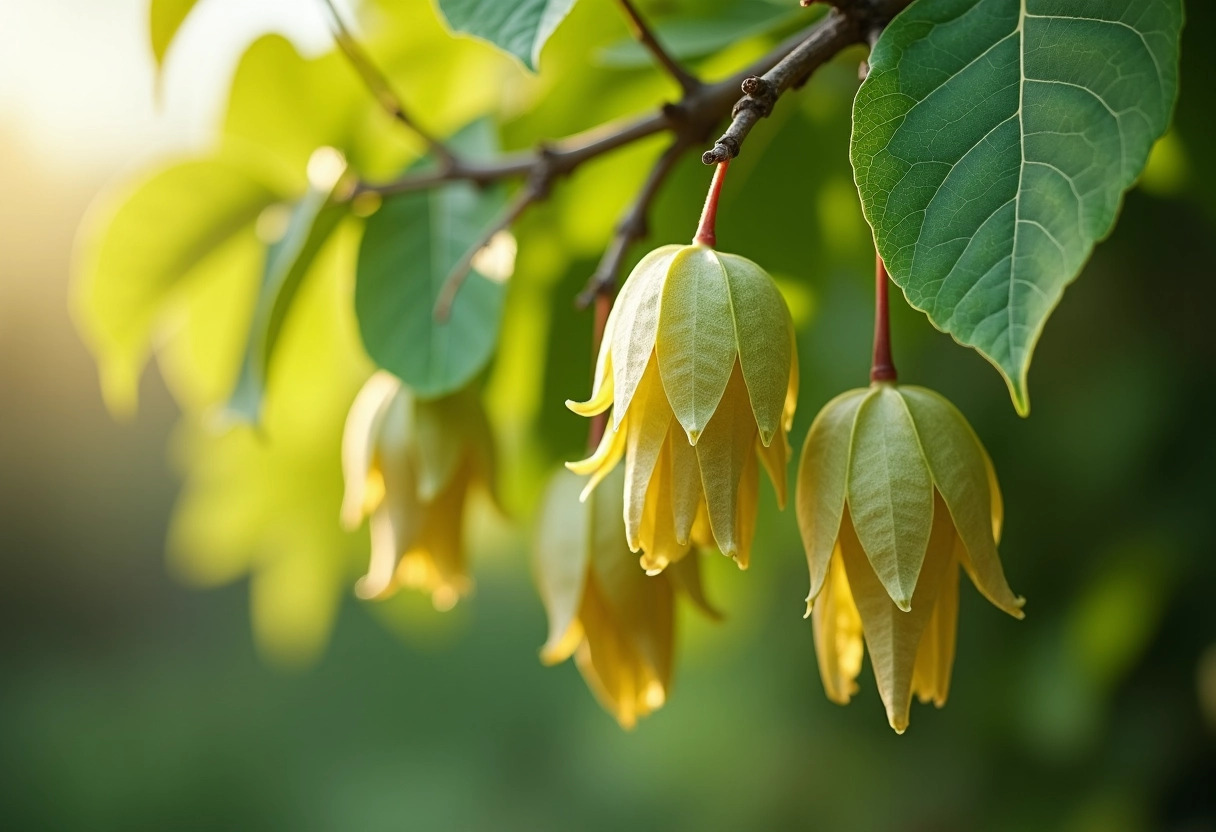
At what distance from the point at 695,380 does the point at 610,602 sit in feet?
0.58

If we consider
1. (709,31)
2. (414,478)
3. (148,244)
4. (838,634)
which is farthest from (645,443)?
(148,244)

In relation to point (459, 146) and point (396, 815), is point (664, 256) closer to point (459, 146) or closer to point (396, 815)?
point (459, 146)

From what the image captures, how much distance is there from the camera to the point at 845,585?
15.6 inches

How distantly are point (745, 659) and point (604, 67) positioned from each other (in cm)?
72

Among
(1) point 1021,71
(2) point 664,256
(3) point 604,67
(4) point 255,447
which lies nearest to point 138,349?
(4) point 255,447

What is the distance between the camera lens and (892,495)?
36cm

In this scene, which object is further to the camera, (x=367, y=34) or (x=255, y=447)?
(x=255, y=447)

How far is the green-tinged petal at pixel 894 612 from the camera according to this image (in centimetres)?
36

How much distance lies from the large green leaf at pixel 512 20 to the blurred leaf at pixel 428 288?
20cm

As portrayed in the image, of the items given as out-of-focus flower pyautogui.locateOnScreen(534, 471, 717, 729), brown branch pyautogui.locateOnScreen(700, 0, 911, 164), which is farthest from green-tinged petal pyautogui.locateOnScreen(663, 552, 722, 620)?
brown branch pyautogui.locateOnScreen(700, 0, 911, 164)

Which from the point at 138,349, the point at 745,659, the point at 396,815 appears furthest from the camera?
the point at 396,815

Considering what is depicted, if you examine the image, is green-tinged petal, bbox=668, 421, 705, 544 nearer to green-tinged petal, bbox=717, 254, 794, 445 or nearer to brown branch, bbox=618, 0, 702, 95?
green-tinged petal, bbox=717, 254, 794, 445

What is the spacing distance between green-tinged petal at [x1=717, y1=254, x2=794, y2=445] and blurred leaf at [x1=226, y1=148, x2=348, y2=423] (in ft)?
1.04

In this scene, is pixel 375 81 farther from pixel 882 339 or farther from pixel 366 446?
pixel 882 339
